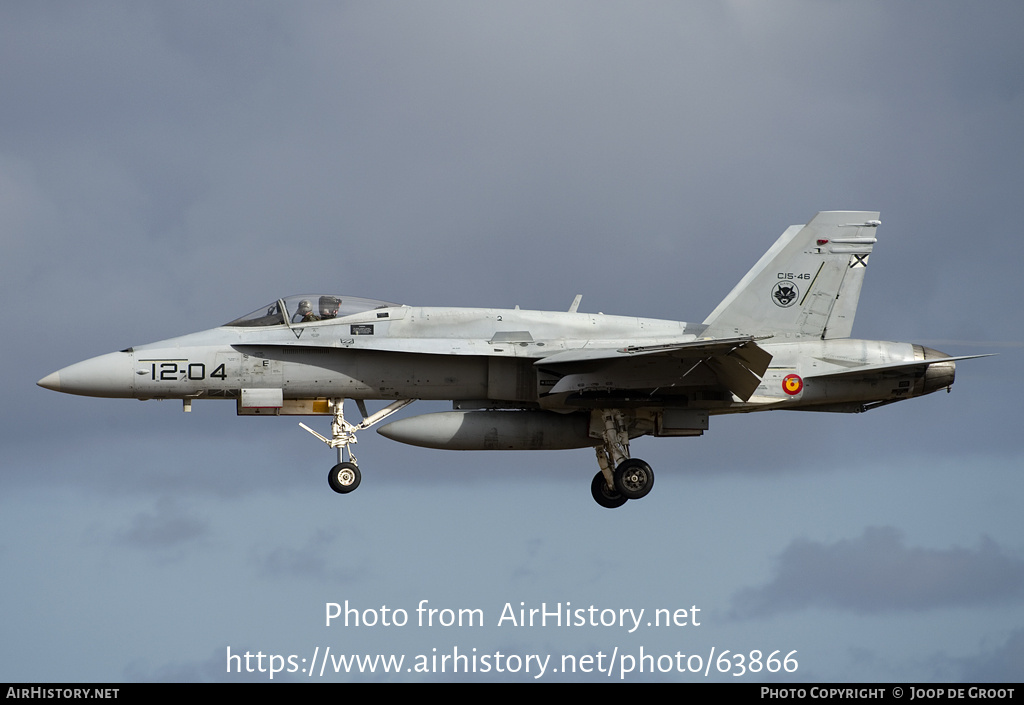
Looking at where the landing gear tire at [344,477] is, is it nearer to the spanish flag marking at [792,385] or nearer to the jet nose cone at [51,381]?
the jet nose cone at [51,381]

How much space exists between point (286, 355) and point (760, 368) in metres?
8.12

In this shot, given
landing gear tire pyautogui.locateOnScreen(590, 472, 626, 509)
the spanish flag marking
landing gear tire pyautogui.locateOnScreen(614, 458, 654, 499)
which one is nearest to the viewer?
the spanish flag marking

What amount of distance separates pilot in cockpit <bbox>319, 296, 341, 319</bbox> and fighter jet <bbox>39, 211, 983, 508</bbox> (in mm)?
32

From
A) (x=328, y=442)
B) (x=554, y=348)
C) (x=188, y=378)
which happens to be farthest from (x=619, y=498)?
(x=188, y=378)

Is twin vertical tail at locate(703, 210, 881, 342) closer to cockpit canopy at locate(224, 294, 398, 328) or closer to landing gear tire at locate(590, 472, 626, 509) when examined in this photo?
landing gear tire at locate(590, 472, 626, 509)

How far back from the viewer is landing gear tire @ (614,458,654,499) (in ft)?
87.5

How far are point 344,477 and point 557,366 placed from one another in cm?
416

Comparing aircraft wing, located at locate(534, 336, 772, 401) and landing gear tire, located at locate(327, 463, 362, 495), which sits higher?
aircraft wing, located at locate(534, 336, 772, 401)

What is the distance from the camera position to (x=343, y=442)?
83.7 ft

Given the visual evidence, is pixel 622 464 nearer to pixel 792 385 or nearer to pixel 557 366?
pixel 557 366

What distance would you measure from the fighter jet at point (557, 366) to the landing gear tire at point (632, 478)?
29 millimetres

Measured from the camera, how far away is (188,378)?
82.2ft

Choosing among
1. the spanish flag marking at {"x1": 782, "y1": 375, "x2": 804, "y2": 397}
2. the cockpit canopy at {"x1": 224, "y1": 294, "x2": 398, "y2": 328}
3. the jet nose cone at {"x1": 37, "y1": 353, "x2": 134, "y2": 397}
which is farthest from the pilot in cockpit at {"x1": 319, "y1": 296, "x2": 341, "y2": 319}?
the spanish flag marking at {"x1": 782, "y1": 375, "x2": 804, "y2": 397}

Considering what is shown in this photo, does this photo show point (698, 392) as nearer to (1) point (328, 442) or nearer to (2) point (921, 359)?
(2) point (921, 359)
